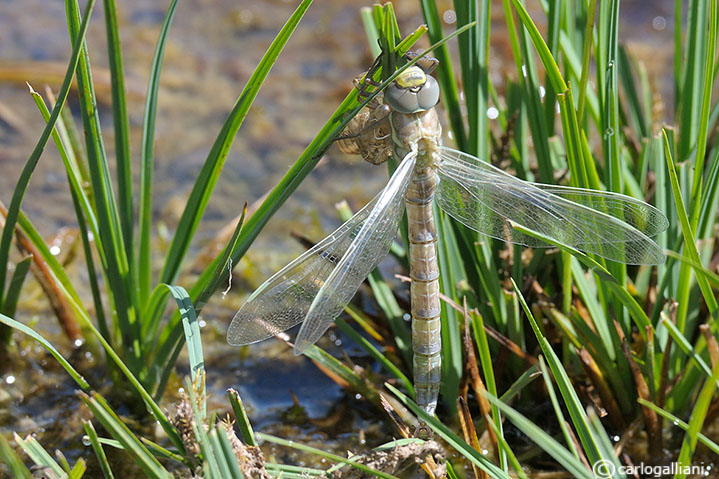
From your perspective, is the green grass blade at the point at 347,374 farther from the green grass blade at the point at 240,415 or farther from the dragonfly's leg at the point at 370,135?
the dragonfly's leg at the point at 370,135

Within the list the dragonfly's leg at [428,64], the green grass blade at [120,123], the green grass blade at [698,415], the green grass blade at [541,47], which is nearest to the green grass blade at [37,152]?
the green grass blade at [120,123]

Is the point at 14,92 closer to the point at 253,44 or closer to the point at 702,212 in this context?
the point at 253,44

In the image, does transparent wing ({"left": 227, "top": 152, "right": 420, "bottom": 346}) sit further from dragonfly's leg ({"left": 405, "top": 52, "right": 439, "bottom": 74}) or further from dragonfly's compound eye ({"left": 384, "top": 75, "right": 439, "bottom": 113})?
dragonfly's leg ({"left": 405, "top": 52, "right": 439, "bottom": 74})

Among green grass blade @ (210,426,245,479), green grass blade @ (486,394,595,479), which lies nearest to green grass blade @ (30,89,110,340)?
green grass blade @ (210,426,245,479)

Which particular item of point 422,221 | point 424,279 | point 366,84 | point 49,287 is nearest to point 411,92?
point 366,84

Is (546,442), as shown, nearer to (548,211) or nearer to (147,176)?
(548,211)

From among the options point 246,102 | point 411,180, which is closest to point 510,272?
point 411,180
